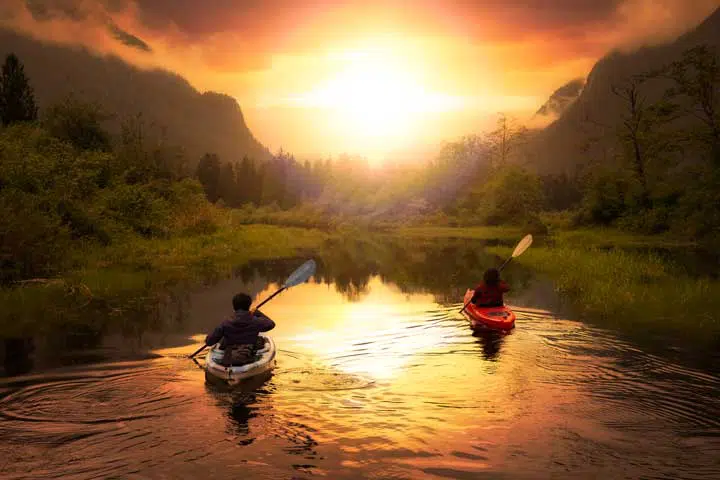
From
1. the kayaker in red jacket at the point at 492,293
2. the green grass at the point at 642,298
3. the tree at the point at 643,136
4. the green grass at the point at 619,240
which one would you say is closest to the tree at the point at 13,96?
the green grass at the point at 619,240

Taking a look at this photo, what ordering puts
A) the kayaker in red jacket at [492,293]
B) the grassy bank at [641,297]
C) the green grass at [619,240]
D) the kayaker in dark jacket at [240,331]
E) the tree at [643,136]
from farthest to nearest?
1. the tree at [643,136]
2. the green grass at [619,240]
3. the kayaker in red jacket at [492,293]
4. the grassy bank at [641,297]
5. the kayaker in dark jacket at [240,331]

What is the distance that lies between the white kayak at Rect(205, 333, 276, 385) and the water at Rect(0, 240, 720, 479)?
8.5 inches

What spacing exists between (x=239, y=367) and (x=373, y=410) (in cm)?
249

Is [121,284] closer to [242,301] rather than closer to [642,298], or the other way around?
[242,301]

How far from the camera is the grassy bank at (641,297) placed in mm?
14992

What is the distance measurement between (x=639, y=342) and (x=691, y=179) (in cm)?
1859

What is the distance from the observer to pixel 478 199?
8850cm

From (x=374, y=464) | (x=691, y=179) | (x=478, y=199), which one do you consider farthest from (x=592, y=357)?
(x=478, y=199)

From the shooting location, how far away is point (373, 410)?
8938 millimetres

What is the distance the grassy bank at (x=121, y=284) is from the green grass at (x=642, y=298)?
521 inches

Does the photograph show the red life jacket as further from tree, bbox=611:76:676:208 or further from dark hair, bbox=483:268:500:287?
tree, bbox=611:76:676:208

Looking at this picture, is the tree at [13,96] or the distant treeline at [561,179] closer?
the distant treeline at [561,179]

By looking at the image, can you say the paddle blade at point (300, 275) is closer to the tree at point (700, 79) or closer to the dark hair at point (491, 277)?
the dark hair at point (491, 277)

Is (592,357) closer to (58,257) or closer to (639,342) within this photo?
(639,342)
